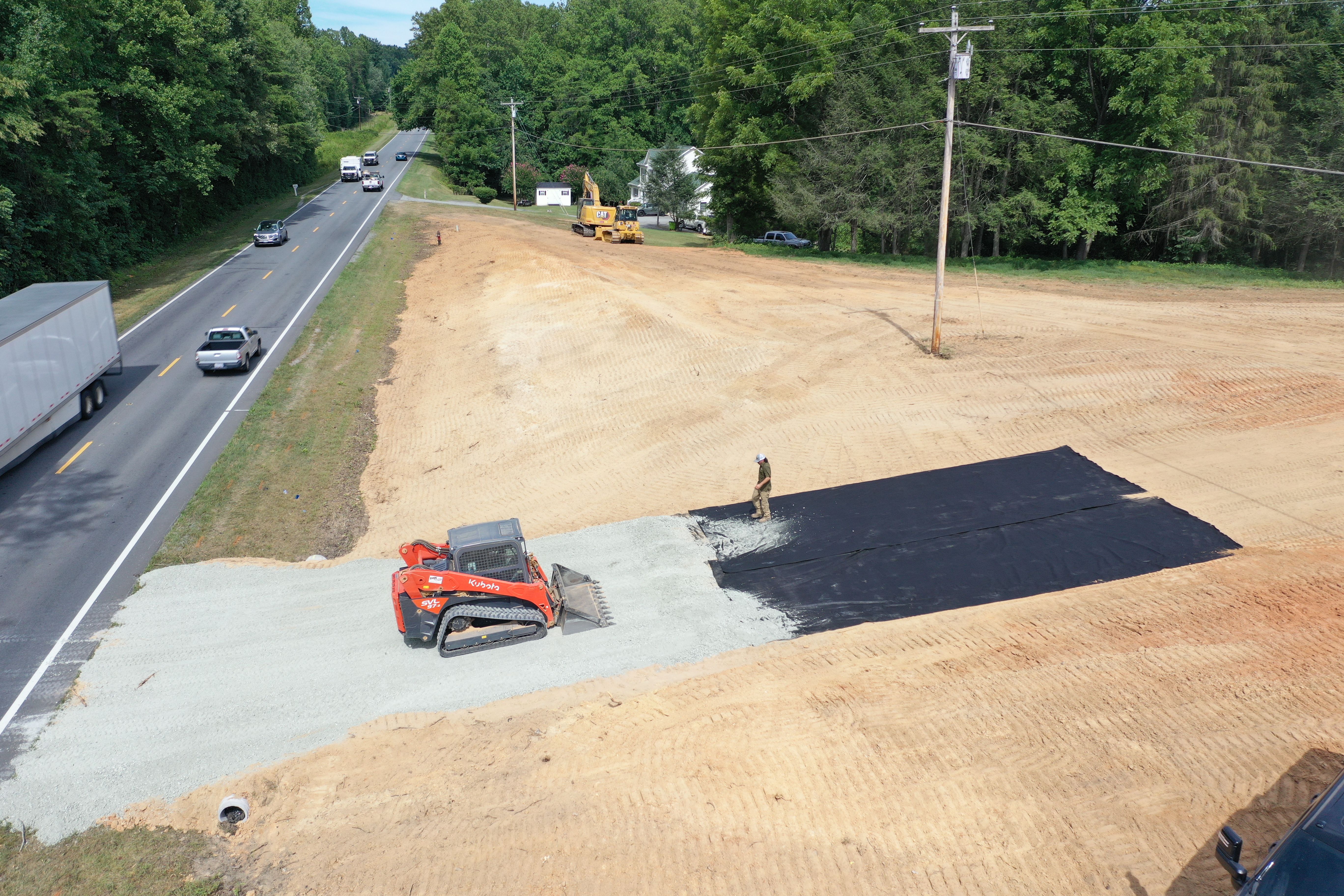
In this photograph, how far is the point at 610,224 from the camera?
6084cm

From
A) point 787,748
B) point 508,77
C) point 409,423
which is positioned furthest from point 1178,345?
point 508,77

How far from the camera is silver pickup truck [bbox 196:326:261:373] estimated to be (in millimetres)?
31562

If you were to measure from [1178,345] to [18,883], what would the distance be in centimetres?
3324

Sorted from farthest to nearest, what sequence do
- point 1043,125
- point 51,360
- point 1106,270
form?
point 1106,270, point 1043,125, point 51,360

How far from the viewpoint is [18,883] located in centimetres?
1100

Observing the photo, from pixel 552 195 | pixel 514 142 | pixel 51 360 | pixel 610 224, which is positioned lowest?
pixel 51 360

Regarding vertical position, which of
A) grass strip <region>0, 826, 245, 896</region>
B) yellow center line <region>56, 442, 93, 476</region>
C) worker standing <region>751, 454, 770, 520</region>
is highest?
worker standing <region>751, 454, 770, 520</region>

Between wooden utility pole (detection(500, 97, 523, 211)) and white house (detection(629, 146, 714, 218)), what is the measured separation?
40.3 ft

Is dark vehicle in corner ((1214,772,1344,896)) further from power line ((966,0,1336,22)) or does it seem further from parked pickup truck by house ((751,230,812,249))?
parked pickup truck by house ((751,230,812,249))

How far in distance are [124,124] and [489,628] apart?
50.6 metres

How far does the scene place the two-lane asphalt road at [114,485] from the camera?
15.9m

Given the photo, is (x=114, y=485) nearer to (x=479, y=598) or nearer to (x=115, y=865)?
(x=479, y=598)

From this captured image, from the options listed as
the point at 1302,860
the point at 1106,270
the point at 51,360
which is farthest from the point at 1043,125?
the point at 1302,860

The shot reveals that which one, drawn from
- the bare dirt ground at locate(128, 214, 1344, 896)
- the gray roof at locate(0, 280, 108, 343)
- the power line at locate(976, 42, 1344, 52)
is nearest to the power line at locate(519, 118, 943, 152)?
the power line at locate(976, 42, 1344, 52)
